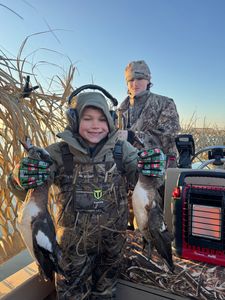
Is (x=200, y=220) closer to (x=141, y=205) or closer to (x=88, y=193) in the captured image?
(x=141, y=205)

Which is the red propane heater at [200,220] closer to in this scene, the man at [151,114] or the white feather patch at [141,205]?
the white feather patch at [141,205]

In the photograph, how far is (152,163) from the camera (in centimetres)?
143

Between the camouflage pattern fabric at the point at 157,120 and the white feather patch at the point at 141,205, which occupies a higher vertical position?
the camouflage pattern fabric at the point at 157,120

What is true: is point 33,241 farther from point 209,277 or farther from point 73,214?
point 209,277

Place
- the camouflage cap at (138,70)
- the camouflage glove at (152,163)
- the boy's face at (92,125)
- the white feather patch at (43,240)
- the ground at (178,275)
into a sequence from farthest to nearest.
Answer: the camouflage cap at (138,70), the boy's face at (92,125), the ground at (178,275), the camouflage glove at (152,163), the white feather patch at (43,240)

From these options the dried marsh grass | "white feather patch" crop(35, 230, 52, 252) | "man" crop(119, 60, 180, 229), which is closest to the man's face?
"man" crop(119, 60, 180, 229)

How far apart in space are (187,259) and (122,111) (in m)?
2.01

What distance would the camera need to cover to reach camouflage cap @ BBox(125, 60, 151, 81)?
3.10 m

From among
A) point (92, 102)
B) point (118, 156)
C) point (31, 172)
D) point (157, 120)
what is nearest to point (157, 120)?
point (157, 120)

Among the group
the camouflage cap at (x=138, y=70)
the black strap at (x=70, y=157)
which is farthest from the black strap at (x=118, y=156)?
the camouflage cap at (x=138, y=70)

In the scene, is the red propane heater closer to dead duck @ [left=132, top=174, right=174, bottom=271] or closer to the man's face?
dead duck @ [left=132, top=174, right=174, bottom=271]

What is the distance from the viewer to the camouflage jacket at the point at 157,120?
125 inches

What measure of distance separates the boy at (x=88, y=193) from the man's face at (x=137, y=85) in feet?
5.13

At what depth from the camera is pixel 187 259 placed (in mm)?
1817
